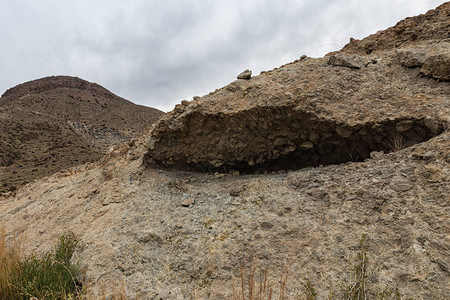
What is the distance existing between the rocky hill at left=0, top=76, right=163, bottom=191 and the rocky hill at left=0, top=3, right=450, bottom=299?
1953cm

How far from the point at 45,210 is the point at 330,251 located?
7.07m

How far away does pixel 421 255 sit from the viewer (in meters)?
2.66

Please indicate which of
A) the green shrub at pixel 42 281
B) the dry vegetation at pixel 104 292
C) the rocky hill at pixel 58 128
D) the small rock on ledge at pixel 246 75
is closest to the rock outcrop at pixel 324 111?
the small rock on ledge at pixel 246 75

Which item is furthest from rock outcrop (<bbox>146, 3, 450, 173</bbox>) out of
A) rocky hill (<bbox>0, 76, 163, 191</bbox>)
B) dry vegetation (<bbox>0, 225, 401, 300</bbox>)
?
rocky hill (<bbox>0, 76, 163, 191</bbox>)

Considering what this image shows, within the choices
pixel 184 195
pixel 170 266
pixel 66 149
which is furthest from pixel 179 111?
pixel 66 149

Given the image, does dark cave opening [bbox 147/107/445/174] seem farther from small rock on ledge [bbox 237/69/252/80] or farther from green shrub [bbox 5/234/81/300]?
green shrub [bbox 5/234/81/300]

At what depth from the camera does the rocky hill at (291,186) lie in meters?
3.04

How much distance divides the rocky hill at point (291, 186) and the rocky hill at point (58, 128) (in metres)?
19.5

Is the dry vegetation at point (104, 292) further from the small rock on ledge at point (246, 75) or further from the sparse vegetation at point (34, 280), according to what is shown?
the small rock on ledge at point (246, 75)

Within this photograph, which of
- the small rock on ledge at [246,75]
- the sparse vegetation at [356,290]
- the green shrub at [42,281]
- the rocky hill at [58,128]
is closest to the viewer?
the sparse vegetation at [356,290]

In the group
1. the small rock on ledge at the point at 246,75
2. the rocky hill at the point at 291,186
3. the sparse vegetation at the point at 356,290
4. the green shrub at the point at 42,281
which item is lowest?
the green shrub at the point at 42,281

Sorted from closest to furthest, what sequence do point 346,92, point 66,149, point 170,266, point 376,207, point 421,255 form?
point 421,255
point 376,207
point 170,266
point 346,92
point 66,149

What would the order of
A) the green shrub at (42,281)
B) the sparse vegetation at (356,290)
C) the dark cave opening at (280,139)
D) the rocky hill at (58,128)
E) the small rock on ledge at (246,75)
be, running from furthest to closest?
the rocky hill at (58,128), the small rock on ledge at (246,75), the dark cave opening at (280,139), the green shrub at (42,281), the sparse vegetation at (356,290)

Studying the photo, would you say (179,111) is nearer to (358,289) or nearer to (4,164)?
(358,289)
